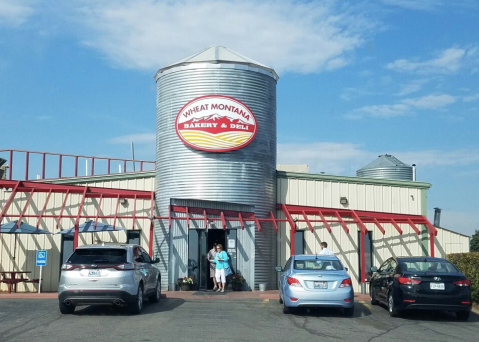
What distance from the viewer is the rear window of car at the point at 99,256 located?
47.9 ft

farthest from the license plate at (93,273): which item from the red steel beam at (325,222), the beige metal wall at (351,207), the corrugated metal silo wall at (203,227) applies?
the beige metal wall at (351,207)

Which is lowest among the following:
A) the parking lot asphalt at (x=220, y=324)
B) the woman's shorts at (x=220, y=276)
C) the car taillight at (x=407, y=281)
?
the parking lot asphalt at (x=220, y=324)

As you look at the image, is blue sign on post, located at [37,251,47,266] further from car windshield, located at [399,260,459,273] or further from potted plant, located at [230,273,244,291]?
car windshield, located at [399,260,459,273]

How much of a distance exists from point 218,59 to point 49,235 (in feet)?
30.8

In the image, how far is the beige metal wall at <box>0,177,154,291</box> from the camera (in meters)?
24.1

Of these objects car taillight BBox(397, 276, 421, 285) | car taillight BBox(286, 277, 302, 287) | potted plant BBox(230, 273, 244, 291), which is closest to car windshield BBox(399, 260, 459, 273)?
car taillight BBox(397, 276, 421, 285)

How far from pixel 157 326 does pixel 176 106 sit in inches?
499

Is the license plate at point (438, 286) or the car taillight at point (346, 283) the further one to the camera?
the car taillight at point (346, 283)

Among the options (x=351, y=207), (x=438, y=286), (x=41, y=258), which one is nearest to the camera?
(x=438, y=286)

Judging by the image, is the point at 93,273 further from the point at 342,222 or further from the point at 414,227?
the point at 414,227

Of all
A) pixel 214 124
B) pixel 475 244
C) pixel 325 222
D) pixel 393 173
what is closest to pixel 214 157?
pixel 214 124

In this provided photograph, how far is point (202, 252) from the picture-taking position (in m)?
23.3

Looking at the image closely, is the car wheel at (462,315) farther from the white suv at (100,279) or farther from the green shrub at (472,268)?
the white suv at (100,279)

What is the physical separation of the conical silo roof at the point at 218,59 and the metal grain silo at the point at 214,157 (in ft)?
0.12
